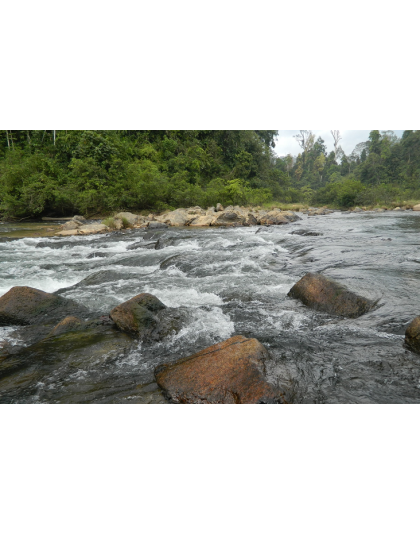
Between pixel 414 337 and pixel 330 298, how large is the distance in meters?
0.99

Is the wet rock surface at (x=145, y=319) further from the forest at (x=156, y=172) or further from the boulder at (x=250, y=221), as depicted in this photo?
the forest at (x=156, y=172)

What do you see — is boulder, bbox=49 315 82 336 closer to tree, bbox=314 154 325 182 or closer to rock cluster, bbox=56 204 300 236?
rock cluster, bbox=56 204 300 236

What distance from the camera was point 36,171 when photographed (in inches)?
674

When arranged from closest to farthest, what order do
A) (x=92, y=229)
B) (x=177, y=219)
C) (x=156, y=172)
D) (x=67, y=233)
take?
(x=67, y=233) < (x=92, y=229) < (x=177, y=219) < (x=156, y=172)

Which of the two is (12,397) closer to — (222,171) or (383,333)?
(383,333)

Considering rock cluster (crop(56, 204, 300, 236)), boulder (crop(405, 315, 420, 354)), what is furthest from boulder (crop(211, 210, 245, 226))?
boulder (crop(405, 315, 420, 354))

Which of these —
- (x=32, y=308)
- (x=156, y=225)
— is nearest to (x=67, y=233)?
(x=156, y=225)

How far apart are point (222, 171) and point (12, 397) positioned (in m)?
26.9

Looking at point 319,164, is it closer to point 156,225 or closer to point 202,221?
point 202,221

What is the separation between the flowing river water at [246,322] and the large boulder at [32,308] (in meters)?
0.17

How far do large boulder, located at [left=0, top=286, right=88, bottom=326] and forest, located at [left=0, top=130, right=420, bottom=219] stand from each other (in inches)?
541

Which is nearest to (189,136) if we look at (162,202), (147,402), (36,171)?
(162,202)

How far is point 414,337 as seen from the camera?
2.42 m

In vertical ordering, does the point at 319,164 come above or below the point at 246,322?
above
